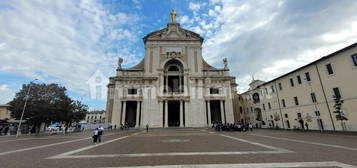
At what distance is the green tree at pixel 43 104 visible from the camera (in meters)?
30.3

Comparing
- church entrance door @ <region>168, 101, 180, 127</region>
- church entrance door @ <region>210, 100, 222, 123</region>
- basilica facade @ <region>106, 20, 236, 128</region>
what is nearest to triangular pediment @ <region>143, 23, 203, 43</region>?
basilica facade @ <region>106, 20, 236, 128</region>

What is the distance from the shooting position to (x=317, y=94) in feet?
83.6

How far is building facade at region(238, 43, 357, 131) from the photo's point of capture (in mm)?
21141

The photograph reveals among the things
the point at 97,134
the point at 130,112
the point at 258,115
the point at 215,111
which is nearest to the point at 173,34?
the point at 130,112

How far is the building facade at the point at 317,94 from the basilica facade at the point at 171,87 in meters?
12.5

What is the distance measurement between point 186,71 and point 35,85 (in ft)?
110

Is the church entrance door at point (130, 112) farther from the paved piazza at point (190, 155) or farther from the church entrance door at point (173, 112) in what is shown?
the paved piazza at point (190, 155)

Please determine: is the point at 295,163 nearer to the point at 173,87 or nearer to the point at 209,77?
the point at 209,77

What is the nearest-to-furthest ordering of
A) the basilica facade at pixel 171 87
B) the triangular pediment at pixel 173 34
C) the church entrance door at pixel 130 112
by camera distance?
the basilica facade at pixel 171 87 < the church entrance door at pixel 130 112 < the triangular pediment at pixel 173 34

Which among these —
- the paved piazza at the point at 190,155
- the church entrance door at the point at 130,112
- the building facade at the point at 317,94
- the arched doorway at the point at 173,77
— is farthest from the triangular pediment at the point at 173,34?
the paved piazza at the point at 190,155

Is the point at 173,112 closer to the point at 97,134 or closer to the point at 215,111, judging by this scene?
the point at 215,111

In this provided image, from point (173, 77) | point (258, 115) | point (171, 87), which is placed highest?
point (173, 77)

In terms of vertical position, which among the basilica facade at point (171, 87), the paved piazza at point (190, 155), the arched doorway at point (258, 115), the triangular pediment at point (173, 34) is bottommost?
the paved piazza at point (190, 155)

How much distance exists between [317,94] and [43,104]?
155 feet
